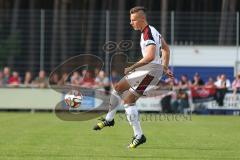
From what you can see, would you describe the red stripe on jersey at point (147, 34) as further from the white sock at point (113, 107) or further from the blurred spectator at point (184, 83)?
the blurred spectator at point (184, 83)

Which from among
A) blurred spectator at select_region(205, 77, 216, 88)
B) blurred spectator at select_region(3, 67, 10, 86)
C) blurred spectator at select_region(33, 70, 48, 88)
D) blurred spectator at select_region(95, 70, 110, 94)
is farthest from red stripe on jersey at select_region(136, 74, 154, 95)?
blurred spectator at select_region(3, 67, 10, 86)

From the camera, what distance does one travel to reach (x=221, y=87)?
2841cm

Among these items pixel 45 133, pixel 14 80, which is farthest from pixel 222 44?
pixel 45 133

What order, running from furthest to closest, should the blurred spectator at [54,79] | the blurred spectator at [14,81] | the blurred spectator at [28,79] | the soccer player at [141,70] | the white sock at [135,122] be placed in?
the blurred spectator at [14,81]
the blurred spectator at [28,79]
the blurred spectator at [54,79]
the white sock at [135,122]
the soccer player at [141,70]

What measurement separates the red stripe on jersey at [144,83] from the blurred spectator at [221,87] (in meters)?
15.4

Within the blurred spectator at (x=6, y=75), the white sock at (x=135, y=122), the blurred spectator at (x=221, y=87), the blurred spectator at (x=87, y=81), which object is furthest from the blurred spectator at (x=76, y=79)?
the white sock at (x=135, y=122)

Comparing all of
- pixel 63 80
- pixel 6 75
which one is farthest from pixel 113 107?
pixel 6 75

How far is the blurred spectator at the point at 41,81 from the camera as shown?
2889cm

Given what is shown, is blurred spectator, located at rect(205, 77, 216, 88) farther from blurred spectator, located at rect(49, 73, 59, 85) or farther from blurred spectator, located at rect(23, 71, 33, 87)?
blurred spectator, located at rect(23, 71, 33, 87)

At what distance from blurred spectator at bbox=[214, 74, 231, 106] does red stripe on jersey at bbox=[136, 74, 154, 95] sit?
50.5 ft

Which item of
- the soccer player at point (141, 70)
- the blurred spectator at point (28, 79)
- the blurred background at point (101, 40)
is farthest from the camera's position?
the blurred background at point (101, 40)

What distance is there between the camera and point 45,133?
1623cm

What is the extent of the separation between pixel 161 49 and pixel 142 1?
28.7 metres

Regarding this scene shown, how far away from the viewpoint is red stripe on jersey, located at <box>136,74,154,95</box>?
12680 millimetres
